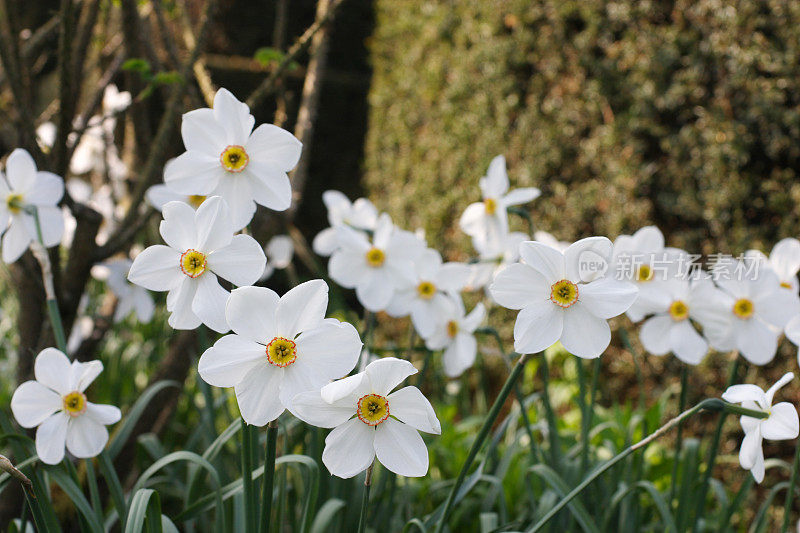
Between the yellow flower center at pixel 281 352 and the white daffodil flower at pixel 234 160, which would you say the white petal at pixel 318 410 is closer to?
the yellow flower center at pixel 281 352

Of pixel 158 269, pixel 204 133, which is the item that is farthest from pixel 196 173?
pixel 158 269

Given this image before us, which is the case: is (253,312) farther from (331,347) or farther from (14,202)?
(14,202)

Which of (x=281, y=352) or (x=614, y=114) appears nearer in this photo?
(x=281, y=352)

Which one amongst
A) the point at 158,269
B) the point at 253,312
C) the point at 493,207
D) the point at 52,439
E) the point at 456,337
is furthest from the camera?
the point at 493,207

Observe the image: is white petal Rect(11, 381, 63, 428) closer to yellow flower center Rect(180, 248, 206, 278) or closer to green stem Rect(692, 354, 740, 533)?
yellow flower center Rect(180, 248, 206, 278)

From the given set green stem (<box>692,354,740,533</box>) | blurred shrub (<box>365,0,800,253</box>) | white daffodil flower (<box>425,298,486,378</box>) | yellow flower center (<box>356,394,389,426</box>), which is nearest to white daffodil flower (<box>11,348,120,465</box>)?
yellow flower center (<box>356,394,389,426</box>)

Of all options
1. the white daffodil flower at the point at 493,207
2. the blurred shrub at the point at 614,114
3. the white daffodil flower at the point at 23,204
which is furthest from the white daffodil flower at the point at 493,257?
the blurred shrub at the point at 614,114
